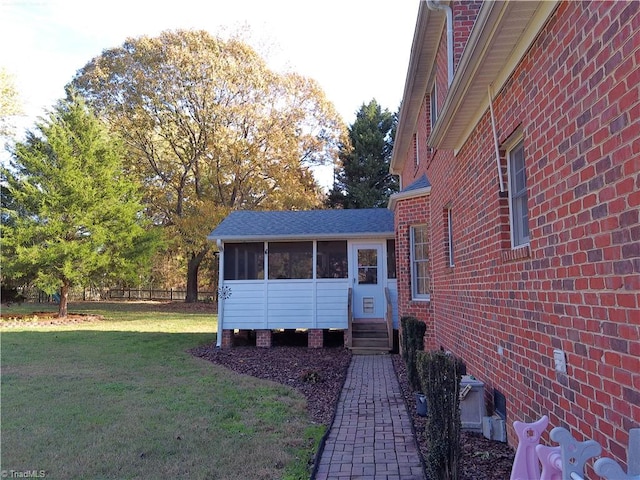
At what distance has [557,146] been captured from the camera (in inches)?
118

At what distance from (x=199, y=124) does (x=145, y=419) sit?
22590 mm

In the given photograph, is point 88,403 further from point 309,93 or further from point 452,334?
point 309,93

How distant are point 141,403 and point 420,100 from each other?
8163mm

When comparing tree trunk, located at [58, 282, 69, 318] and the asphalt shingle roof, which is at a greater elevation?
the asphalt shingle roof

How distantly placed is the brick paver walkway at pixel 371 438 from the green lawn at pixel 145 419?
298 millimetres

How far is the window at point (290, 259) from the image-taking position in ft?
42.8

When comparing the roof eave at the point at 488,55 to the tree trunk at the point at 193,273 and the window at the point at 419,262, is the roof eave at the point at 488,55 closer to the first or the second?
the window at the point at 419,262

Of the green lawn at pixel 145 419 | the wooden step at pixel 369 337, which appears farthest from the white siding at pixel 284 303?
the green lawn at pixel 145 419

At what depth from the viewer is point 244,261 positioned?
13141mm

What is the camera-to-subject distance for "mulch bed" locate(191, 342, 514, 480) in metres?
4.05

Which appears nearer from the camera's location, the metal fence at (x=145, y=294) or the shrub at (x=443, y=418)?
the shrub at (x=443, y=418)

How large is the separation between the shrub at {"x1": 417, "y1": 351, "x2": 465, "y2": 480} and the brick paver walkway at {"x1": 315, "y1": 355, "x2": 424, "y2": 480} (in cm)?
42

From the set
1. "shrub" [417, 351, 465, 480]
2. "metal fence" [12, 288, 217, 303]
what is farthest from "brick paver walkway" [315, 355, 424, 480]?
"metal fence" [12, 288, 217, 303]

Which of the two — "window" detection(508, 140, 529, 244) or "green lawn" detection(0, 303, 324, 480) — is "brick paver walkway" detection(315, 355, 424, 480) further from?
"window" detection(508, 140, 529, 244)
